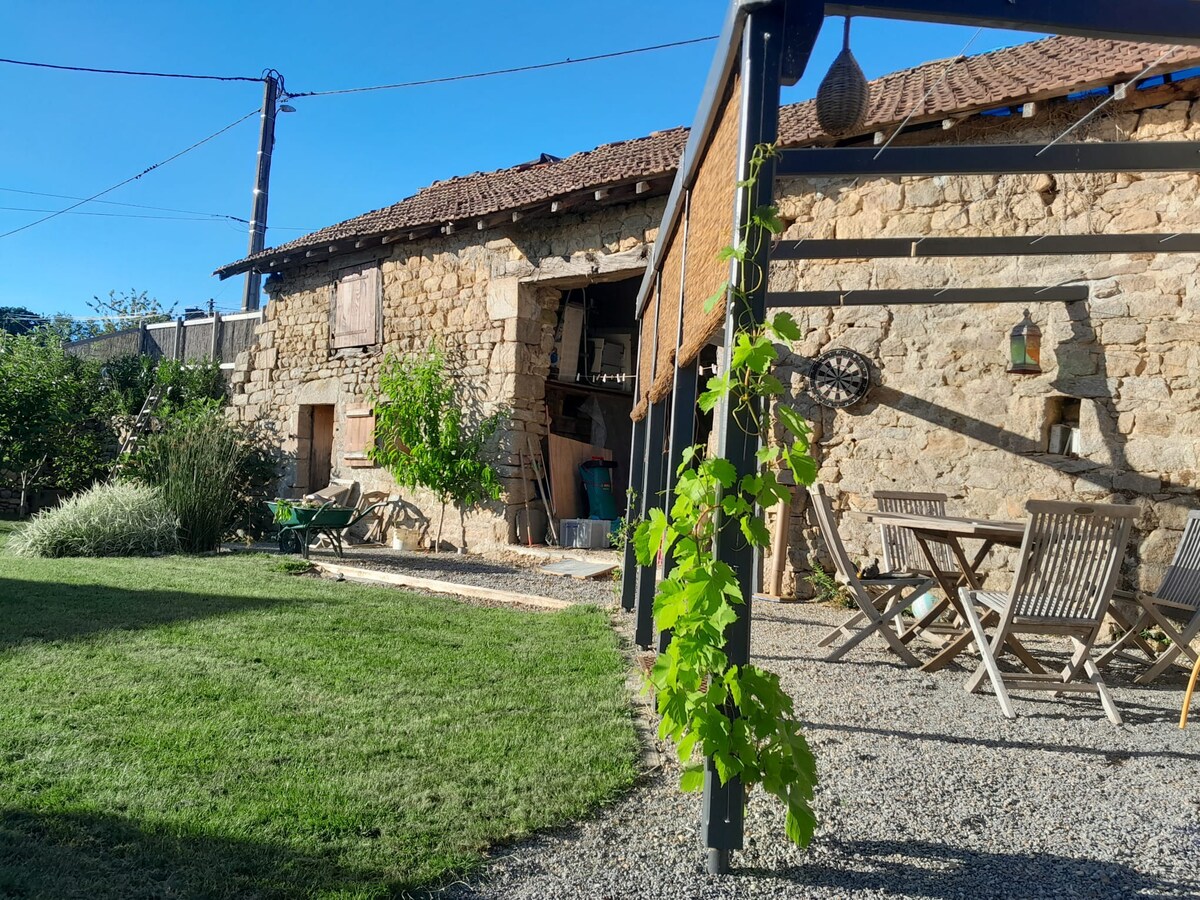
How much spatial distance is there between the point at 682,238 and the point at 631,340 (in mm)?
7892

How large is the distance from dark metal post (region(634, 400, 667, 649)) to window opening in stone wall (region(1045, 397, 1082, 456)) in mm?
3111

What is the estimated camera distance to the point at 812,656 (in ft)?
15.6

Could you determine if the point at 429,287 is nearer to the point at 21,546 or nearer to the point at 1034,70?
the point at 21,546

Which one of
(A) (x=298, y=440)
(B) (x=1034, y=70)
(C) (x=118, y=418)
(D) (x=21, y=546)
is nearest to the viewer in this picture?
(B) (x=1034, y=70)

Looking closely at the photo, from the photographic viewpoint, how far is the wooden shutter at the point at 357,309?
10.8 m

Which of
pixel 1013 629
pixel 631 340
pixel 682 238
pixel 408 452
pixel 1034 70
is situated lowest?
pixel 1013 629

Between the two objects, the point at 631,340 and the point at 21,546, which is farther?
the point at 631,340

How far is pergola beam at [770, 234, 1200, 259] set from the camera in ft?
14.8

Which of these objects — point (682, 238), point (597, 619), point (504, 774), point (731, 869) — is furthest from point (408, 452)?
point (731, 869)

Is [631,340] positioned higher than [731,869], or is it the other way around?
[631,340]

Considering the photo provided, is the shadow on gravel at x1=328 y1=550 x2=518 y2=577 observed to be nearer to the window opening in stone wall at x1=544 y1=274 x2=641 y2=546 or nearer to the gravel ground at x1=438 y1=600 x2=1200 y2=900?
the window opening in stone wall at x1=544 y1=274 x2=641 y2=546

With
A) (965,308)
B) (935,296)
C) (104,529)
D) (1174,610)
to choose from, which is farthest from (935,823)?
(104,529)

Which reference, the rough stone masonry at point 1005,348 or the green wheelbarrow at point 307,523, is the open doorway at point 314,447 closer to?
the green wheelbarrow at point 307,523

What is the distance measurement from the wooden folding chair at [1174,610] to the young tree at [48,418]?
12792 millimetres
